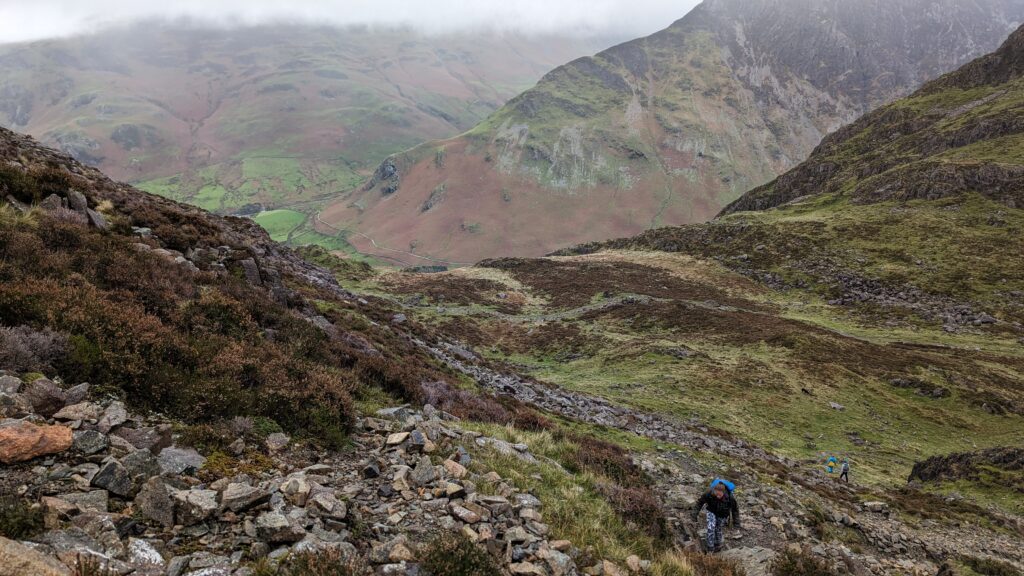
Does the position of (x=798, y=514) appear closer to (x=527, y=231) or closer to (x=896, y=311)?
(x=896, y=311)

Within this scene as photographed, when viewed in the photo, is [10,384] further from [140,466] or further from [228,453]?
[228,453]

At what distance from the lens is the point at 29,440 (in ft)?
17.9

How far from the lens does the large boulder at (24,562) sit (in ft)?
12.5

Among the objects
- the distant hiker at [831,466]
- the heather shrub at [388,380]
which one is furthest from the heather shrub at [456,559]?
the distant hiker at [831,466]

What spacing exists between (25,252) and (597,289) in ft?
188

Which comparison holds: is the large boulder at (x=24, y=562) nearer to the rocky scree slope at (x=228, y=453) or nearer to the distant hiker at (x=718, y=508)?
the rocky scree slope at (x=228, y=453)

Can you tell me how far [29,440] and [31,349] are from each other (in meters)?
2.77

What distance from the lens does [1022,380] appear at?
103ft

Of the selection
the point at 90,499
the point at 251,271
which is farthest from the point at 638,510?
the point at 251,271

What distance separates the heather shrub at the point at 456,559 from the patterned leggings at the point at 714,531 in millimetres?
7778

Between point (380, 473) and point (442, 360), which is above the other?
point (380, 473)

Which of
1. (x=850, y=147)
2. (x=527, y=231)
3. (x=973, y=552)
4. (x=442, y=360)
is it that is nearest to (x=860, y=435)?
(x=973, y=552)

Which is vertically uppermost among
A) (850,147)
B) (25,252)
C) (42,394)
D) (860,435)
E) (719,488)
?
(850,147)

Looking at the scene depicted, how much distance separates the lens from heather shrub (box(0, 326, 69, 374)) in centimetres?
693
